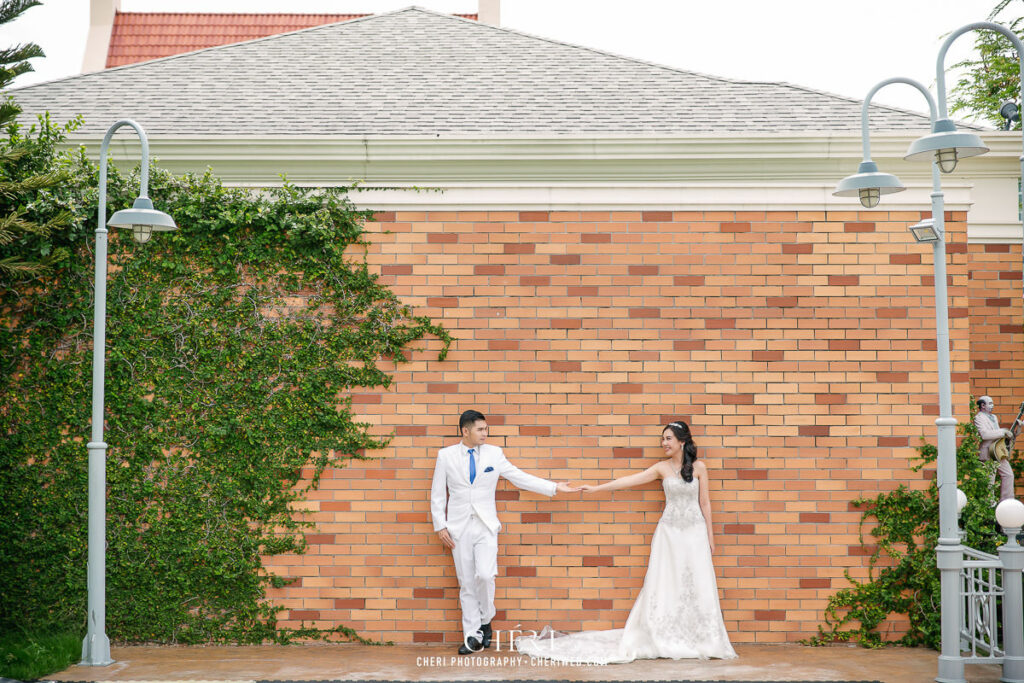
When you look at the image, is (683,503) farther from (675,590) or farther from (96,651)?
(96,651)

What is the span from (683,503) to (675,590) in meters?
0.69

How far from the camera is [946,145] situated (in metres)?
6.13

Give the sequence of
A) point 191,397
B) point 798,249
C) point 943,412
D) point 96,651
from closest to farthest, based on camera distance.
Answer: point 943,412, point 96,651, point 191,397, point 798,249

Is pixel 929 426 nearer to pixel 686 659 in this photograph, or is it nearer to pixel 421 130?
pixel 686 659

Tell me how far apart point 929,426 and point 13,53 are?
8.45 m

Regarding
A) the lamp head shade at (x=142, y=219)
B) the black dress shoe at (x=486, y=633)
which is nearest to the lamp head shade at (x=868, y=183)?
the black dress shoe at (x=486, y=633)

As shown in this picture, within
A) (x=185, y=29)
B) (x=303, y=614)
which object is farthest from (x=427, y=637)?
(x=185, y=29)

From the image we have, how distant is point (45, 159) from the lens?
8.07 m

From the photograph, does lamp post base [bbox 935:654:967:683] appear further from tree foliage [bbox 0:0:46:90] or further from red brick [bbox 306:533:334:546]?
tree foliage [bbox 0:0:46:90]

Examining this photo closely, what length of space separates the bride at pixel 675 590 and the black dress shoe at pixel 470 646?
1.08 feet

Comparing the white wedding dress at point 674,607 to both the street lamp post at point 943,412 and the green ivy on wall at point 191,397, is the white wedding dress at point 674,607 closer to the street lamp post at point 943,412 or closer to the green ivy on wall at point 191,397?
the street lamp post at point 943,412

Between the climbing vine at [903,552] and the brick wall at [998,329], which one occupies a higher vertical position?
the brick wall at [998,329]

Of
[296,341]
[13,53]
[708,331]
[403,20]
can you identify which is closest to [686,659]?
[708,331]

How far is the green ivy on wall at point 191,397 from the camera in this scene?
7582 millimetres
